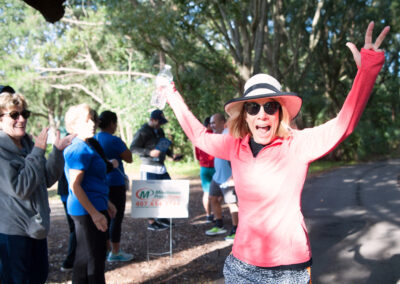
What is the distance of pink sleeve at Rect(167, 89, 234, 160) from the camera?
2530mm

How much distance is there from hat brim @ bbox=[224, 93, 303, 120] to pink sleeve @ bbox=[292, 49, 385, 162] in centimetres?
20

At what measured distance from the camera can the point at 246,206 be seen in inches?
88.8

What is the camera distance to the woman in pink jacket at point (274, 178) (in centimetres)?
206

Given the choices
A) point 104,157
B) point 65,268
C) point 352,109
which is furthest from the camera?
point 65,268

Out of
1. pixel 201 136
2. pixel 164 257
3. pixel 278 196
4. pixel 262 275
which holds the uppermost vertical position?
pixel 201 136

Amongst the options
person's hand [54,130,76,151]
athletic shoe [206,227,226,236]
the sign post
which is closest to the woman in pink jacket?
person's hand [54,130,76,151]

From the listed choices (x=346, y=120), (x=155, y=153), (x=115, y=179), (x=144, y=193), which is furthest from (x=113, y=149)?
(x=346, y=120)

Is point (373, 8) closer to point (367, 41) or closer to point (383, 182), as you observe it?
point (383, 182)

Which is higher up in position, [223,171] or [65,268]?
[223,171]

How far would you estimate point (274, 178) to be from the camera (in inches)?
83.8

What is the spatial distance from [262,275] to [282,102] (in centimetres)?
105

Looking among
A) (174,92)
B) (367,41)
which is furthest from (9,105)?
(367,41)

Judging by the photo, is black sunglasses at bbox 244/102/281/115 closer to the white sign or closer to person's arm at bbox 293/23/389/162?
person's arm at bbox 293/23/389/162

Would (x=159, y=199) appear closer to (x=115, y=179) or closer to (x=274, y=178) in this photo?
(x=115, y=179)
